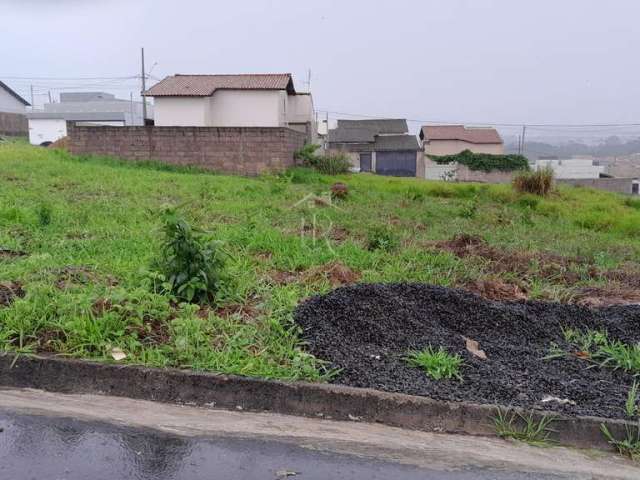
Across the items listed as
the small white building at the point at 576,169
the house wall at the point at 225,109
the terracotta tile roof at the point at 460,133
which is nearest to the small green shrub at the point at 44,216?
the house wall at the point at 225,109

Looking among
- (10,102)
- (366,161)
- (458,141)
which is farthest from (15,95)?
(458,141)

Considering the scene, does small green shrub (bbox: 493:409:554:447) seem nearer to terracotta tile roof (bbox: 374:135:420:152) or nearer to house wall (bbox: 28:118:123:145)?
terracotta tile roof (bbox: 374:135:420:152)

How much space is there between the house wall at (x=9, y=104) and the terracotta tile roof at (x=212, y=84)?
28203mm

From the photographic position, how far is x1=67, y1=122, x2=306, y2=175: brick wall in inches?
688

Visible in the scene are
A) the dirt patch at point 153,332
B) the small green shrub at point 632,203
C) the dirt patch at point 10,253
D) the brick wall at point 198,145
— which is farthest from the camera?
the brick wall at point 198,145

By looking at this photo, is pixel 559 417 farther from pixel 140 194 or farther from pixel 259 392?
pixel 140 194

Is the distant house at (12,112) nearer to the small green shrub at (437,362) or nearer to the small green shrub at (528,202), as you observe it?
the small green shrub at (528,202)

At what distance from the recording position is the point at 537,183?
591 inches

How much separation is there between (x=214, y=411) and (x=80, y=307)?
1373mm

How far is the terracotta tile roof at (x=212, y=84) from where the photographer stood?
974 inches

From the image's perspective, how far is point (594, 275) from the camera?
6.16 metres

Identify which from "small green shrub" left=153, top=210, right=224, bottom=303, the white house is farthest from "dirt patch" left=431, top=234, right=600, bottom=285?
the white house

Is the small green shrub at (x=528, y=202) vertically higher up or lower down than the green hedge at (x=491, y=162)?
lower down

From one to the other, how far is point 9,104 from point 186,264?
5180 centimetres
